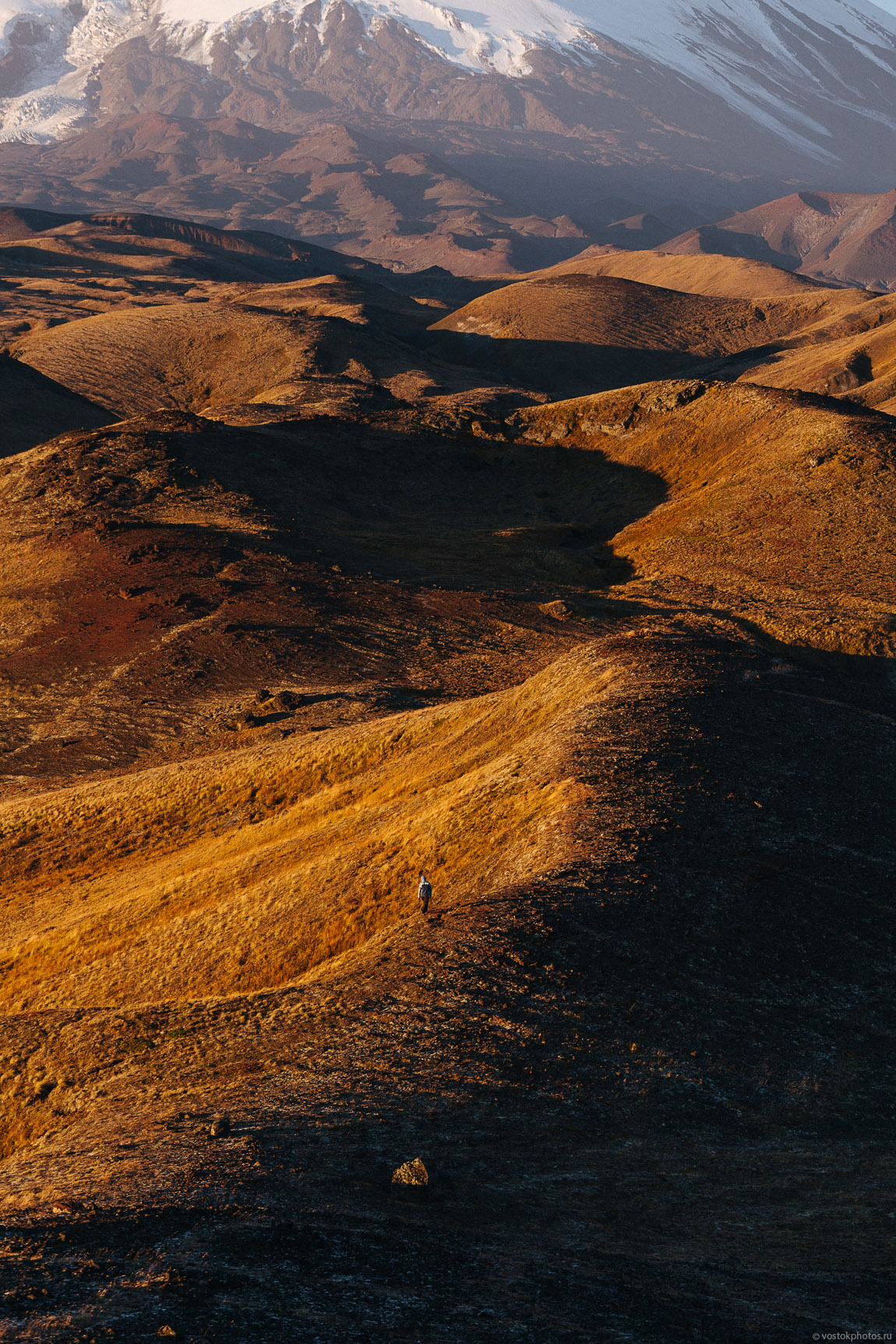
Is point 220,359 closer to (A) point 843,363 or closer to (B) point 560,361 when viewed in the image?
(B) point 560,361

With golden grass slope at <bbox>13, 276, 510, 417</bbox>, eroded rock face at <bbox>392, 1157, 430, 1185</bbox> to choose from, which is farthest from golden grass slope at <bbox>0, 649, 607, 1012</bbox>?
golden grass slope at <bbox>13, 276, 510, 417</bbox>

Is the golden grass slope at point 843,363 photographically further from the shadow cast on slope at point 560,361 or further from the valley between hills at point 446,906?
the valley between hills at point 446,906

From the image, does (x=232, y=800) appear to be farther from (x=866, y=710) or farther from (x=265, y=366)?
(x=265, y=366)

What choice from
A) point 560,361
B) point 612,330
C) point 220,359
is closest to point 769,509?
point 220,359

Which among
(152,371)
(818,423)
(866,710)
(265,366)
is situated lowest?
(152,371)

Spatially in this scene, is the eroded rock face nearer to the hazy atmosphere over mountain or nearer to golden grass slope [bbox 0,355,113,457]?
the hazy atmosphere over mountain

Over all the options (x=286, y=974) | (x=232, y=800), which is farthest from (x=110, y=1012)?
(x=232, y=800)

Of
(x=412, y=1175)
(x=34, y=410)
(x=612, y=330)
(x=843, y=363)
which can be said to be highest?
(x=843, y=363)
